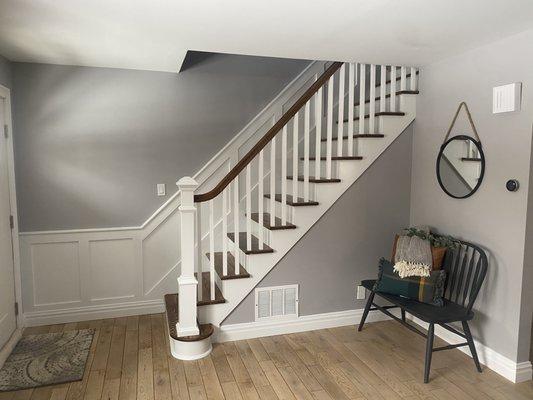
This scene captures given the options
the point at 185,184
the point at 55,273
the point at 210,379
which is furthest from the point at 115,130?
the point at 210,379

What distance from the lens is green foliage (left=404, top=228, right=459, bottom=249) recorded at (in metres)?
2.97

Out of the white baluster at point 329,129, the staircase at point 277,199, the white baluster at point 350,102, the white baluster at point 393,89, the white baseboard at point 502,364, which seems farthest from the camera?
the white baluster at point 393,89

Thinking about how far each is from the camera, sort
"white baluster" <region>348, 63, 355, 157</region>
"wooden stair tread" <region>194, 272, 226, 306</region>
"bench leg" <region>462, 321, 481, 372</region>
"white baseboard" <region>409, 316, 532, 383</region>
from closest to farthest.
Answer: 1. "white baseboard" <region>409, 316, 532, 383</region>
2. "bench leg" <region>462, 321, 481, 372</region>
3. "wooden stair tread" <region>194, 272, 226, 306</region>
4. "white baluster" <region>348, 63, 355, 157</region>

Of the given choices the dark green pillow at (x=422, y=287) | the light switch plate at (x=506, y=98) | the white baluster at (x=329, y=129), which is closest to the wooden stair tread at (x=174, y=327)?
the dark green pillow at (x=422, y=287)

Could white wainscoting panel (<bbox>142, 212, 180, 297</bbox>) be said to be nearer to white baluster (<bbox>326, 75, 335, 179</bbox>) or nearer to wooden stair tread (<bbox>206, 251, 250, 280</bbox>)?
wooden stair tread (<bbox>206, 251, 250, 280</bbox>)

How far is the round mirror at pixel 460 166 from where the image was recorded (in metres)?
2.85

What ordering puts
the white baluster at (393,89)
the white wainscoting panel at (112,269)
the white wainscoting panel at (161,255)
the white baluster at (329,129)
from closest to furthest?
the white baluster at (329,129)
the white baluster at (393,89)
the white wainscoting panel at (112,269)
the white wainscoting panel at (161,255)

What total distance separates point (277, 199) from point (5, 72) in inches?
96.7

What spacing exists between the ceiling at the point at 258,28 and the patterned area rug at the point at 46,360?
2.28 metres

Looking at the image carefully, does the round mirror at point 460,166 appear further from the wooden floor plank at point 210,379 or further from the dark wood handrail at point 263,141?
the wooden floor plank at point 210,379

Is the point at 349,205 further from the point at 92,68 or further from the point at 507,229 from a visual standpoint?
the point at 92,68

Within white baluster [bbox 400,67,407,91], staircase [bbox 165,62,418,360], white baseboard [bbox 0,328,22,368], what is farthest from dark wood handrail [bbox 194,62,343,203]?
white baseboard [bbox 0,328,22,368]

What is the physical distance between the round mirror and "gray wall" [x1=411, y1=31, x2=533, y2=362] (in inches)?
2.2

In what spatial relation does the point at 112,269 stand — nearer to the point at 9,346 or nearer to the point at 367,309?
the point at 9,346
